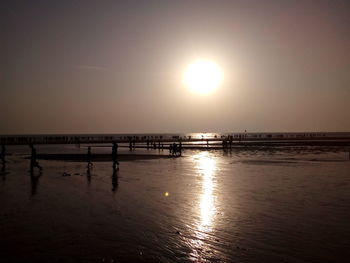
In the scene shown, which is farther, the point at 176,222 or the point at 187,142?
the point at 187,142

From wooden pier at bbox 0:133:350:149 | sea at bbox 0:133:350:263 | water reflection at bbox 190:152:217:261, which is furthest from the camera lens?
wooden pier at bbox 0:133:350:149

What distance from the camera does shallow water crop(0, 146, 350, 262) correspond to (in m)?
9.39

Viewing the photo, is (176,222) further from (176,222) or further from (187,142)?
(187,142)

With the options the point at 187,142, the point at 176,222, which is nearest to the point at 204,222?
the point at 176,222

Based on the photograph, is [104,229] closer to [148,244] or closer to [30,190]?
[148,244]

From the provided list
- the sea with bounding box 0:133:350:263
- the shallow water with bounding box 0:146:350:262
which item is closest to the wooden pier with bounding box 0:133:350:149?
the sea with bounding box 0:133:350:263

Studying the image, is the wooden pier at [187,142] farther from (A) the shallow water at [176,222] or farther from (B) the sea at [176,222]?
(A) the shallow water at [176,222]

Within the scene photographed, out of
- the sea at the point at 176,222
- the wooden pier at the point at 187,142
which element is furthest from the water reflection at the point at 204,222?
the wooden pier at the point at 187,142

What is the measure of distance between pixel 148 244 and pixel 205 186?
468 inches

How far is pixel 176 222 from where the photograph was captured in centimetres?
1269

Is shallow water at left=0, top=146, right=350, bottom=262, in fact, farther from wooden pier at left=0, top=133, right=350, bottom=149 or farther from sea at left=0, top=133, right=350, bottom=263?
wooden pier at left=0, top=133, right=350, bottom=149

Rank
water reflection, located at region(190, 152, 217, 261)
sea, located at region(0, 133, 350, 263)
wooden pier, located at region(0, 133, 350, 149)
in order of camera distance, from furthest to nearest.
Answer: wooden pier, located at region(0, 133, 350, 149)
water reflection, located at region(190, 152, 217, 261)
sea, located at region(0, 133, 350, 263)

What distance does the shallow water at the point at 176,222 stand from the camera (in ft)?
30.8

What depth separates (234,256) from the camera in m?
9.11
